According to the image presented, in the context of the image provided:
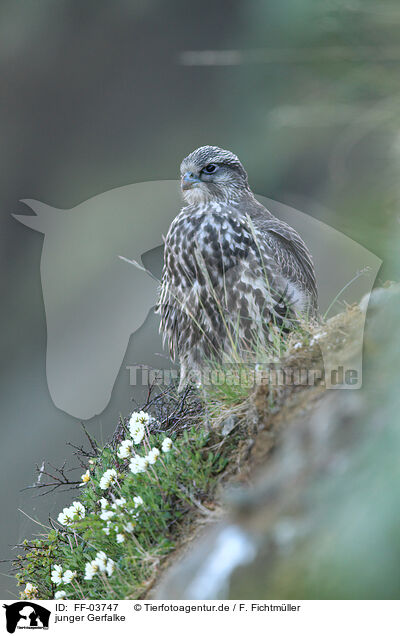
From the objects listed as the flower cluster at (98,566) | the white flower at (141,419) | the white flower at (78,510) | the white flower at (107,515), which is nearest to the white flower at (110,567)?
the flower cluster at (98,566)

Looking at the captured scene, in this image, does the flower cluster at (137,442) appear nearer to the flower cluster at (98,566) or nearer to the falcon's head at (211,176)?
the flower cluster at (98,566)

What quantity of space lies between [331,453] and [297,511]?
178 mm

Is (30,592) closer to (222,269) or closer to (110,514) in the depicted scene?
(110,514)

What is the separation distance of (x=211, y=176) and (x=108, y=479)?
5.97 ft

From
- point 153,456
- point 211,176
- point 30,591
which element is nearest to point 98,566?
point 153,456

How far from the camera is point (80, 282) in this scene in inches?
250

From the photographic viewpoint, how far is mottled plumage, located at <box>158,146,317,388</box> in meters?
3.29

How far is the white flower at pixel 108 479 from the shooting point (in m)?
2.48

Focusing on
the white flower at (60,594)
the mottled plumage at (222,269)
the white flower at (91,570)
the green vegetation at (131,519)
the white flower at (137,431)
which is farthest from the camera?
the mottled plumage at (222,269)
